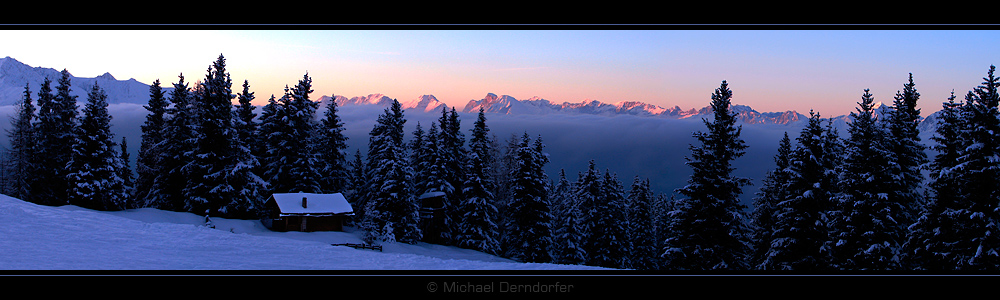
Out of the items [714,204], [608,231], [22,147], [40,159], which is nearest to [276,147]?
[40,159]

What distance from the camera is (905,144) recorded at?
21.2 meters

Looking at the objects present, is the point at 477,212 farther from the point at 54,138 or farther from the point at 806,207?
the point at 54,138

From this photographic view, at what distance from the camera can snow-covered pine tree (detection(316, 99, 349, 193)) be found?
141ft

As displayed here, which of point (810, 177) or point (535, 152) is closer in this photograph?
point (810, 177)

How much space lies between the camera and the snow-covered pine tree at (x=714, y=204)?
21.4 m

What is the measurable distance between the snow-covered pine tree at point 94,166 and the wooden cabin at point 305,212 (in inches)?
362

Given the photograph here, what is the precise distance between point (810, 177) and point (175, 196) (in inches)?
1628

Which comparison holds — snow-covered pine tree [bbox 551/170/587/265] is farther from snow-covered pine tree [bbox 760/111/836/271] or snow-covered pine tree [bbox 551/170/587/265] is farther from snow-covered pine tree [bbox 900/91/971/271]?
snow-covered pine tree [bbox 900/91/971/271]

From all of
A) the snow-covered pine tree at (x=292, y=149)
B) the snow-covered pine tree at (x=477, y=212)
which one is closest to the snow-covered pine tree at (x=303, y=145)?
the snow-covered pine tree at (x=292, y=149)

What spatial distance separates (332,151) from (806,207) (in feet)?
116

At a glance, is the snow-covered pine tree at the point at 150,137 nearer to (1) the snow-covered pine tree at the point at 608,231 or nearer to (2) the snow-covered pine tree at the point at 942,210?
(1) the snow-covered pine tree at the point at 608,231
